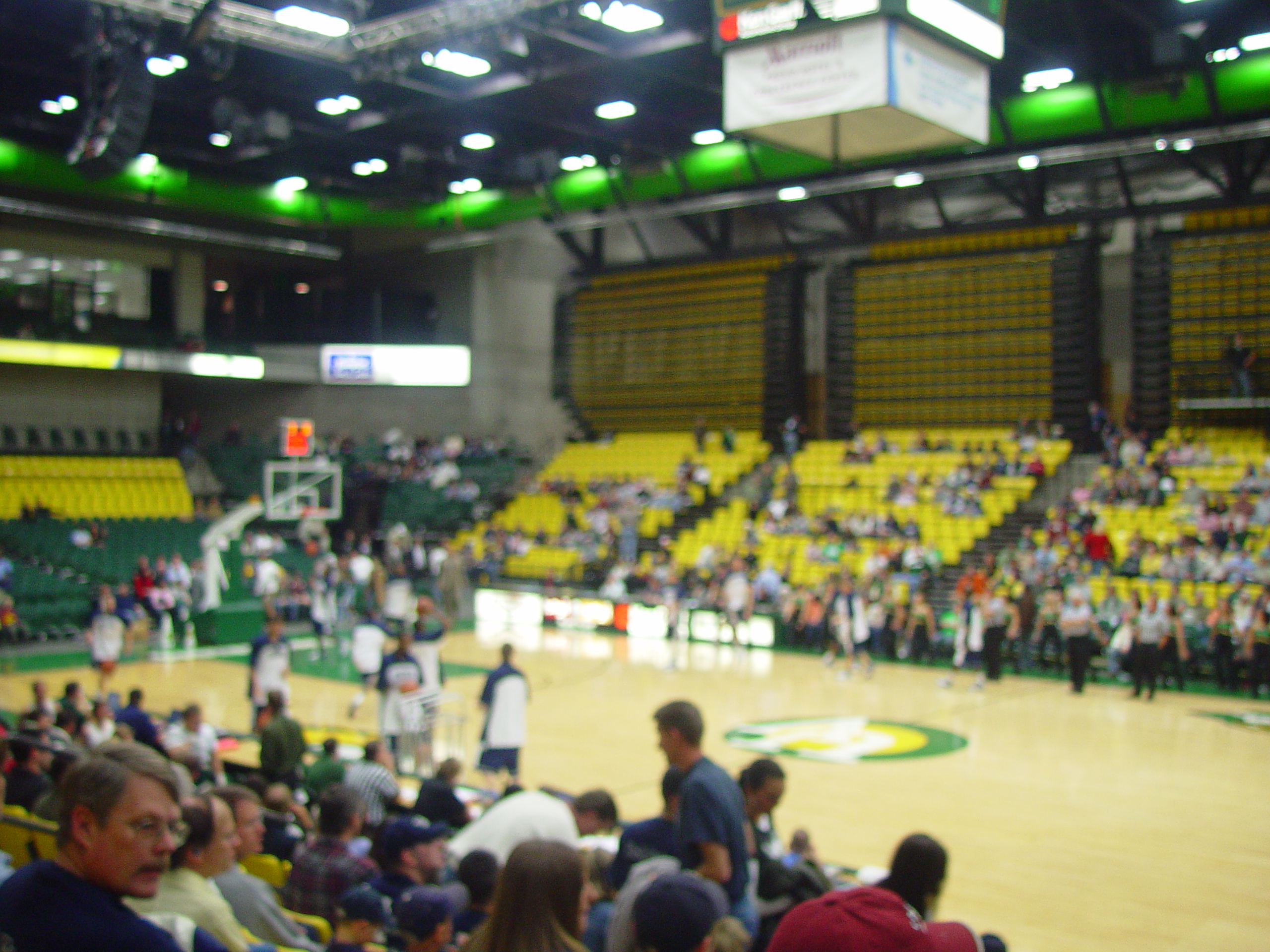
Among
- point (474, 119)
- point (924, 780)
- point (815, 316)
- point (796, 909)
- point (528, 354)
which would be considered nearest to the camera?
point (796, 909)

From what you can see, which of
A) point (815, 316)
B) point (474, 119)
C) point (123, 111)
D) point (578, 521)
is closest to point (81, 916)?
point (123, 111)

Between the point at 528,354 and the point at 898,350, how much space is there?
1085cm

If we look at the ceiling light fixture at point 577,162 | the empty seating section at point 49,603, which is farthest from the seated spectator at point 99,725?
the ceiling light fixture at point 577,162

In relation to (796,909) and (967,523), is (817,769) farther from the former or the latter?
(967,523)

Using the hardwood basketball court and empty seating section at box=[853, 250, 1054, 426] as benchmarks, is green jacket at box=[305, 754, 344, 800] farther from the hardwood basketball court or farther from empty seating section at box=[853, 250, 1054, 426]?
empty seating section at box=[853, 250, 1054, 426]

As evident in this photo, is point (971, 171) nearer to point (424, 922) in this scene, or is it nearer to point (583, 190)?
point (583, 190)

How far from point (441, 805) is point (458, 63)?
13629 millimetres

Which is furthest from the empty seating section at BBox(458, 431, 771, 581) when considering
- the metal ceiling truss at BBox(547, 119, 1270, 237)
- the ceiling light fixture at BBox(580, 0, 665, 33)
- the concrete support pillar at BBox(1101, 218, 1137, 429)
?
the ceiling light fixture at BBox(580, 0, 665, 33)

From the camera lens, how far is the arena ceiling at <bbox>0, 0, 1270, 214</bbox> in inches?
586

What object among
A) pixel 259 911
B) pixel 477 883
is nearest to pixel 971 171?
pixel 477 883

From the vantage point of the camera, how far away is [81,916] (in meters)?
2.00

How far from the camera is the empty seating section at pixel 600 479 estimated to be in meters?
24.2

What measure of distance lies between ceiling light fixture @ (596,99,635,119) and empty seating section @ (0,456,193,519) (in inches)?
515

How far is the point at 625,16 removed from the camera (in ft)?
51.3
